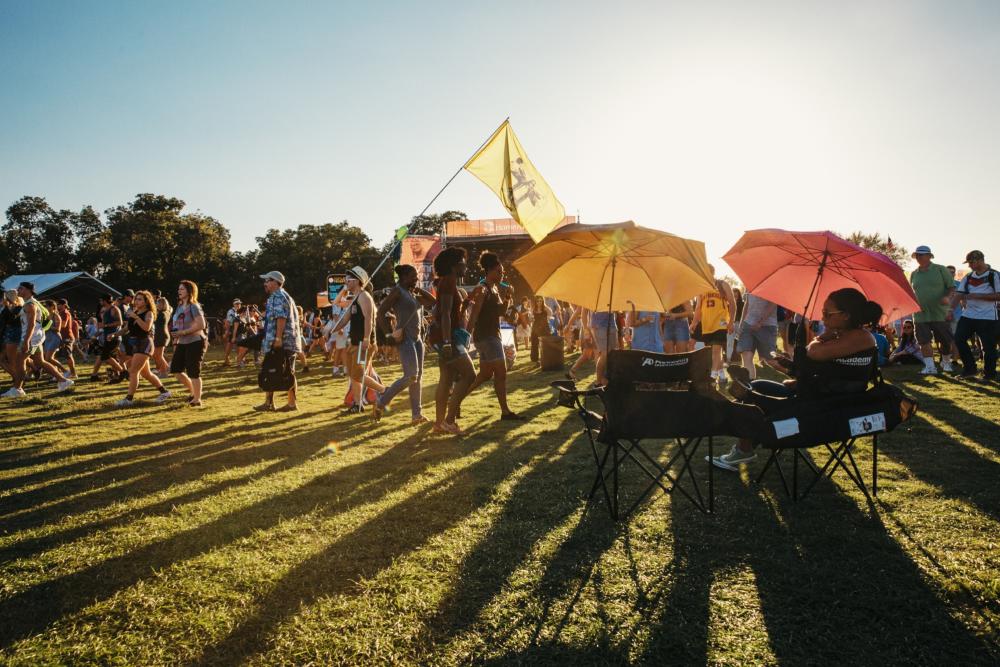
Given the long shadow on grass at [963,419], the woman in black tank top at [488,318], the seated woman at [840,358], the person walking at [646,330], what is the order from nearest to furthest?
the seated woman at [840,358] → the long shadow on grass at [963,419] → the woman in black tank top at [488,318] → the person walking at [646,330]

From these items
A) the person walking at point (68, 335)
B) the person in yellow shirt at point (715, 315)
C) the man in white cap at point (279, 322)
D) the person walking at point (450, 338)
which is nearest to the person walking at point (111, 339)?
the person walking at point (68, 335)

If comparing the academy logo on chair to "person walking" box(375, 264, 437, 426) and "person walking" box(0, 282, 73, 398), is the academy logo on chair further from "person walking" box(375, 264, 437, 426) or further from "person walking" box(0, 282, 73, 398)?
"person walking" box(0, 282, 73, 398)

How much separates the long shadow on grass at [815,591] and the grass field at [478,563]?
0.04 ft

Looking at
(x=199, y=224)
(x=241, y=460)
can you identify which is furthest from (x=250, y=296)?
(x=241, y=460)

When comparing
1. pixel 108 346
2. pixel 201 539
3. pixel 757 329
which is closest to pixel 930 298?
pixel 757 329

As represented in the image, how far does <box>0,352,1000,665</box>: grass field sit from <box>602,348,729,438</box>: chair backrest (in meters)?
0.67

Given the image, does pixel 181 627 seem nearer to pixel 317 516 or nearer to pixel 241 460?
pixel 317 516

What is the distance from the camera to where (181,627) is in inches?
97.1

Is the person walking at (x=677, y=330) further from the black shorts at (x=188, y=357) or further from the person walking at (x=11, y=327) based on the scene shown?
the person walking at (x=11, y=327)

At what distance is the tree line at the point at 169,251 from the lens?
164 feet

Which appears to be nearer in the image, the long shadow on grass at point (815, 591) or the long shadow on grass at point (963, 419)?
the long shadow on grass at point (815, 591)

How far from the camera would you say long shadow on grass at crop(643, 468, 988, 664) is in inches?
87.4

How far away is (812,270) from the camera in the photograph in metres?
4.71

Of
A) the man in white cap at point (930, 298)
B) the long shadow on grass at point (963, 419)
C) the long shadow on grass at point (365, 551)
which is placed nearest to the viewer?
the long shadow on grass at point (365, 551)
